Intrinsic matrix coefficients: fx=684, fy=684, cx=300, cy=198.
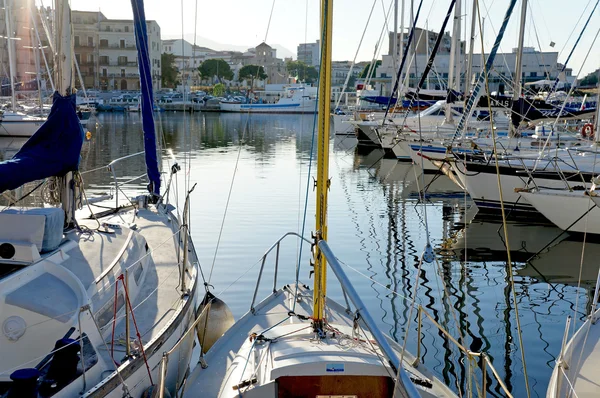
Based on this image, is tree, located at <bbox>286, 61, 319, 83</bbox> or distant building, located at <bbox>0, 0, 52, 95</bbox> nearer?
distant building, located at <bbox>0, 0, 52, 95</bbox>

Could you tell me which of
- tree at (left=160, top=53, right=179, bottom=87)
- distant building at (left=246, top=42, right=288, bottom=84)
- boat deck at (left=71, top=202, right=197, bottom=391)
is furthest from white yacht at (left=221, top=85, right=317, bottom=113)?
boat deck at (left=71, top=202, right=197, bottom=391)

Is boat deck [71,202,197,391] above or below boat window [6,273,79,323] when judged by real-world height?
below

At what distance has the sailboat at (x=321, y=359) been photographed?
5.78 metres

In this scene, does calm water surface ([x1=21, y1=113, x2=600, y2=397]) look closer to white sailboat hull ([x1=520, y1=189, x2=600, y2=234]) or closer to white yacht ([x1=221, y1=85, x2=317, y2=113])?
white sailboat hull ([x1=520, y1=189, x2=600, y2=234])

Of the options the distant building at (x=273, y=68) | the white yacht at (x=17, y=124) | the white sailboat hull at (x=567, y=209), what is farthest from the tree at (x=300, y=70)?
the white sailboat hull at (x=567, y=209)

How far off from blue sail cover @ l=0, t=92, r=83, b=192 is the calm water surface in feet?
4.90

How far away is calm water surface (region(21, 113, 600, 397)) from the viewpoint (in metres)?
9.88

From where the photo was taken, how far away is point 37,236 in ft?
22.6

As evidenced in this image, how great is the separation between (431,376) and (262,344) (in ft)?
5.39

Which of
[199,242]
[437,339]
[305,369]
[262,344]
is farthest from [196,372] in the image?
[199,242]

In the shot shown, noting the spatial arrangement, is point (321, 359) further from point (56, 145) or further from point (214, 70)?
point (214, 70)

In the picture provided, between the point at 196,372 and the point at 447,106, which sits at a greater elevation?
the point at 447,106

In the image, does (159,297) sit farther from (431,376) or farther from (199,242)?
(199,242)

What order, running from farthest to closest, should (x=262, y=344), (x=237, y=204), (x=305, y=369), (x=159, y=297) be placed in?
(x=237, y=204) → (x=159, y=297) → (x=262, y=344) → (x=305, y=369)
